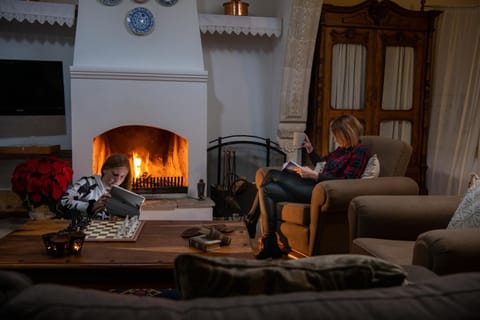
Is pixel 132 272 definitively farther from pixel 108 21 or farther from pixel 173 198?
pixel 108 21

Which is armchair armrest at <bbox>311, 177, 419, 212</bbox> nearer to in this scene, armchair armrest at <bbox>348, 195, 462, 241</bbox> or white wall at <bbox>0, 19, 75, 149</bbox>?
armchair armrest at <bbox>348, 195, 462, 241</bbox>

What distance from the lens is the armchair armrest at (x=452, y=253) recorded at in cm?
143

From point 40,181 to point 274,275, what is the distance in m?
2.81

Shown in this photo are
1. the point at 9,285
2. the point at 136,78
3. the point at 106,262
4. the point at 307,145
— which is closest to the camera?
the point at 9,285

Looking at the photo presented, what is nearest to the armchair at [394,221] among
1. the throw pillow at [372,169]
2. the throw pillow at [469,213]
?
the throw pillow at [469,213]

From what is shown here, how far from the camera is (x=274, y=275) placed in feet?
2.55

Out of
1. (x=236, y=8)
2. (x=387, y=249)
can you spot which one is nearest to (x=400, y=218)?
(x=387, y=249)

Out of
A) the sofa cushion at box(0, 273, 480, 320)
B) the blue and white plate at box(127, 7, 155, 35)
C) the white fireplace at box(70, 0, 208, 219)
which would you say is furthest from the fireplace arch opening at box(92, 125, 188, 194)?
the sofa cushion at box(0, 273, 480, 320)

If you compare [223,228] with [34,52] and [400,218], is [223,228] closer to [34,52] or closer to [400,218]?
[400,218]

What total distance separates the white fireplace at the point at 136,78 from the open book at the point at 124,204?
1.39 meters

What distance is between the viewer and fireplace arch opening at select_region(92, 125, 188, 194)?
3920mm

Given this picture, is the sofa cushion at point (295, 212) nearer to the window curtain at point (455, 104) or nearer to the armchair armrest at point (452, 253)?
the armchair armrest at point (452, 253)

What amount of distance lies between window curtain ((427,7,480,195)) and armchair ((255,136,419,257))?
1.55 m

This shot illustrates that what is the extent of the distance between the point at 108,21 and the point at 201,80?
2.81ft
